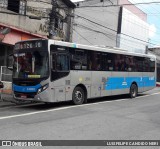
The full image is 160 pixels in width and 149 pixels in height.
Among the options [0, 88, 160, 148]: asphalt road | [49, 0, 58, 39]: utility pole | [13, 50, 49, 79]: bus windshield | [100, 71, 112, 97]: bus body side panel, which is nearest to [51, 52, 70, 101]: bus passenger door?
[13, 50, 49, 79]: bus windshield

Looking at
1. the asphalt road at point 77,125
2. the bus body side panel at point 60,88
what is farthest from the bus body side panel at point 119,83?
the asphalt road at point 77,125

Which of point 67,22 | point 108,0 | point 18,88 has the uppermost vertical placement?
point 108,0

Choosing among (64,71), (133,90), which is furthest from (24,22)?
(64,71)

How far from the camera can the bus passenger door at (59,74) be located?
44.0 ft

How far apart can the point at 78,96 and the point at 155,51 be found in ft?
169

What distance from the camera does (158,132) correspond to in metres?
9.05

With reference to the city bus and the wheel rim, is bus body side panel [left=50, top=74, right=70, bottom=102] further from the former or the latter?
the wheel rim

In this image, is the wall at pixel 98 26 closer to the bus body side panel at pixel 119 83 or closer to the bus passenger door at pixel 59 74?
the bus body side panel at pixel 119 83

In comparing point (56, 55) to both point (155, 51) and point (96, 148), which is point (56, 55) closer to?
point (96, 148)

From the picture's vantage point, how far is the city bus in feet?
43.5

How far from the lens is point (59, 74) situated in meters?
13.7

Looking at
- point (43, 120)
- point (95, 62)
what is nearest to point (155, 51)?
point (95, 62)

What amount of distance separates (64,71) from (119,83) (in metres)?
5.27

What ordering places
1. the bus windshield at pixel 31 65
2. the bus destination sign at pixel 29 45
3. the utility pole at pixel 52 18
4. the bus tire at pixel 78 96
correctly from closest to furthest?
the bus windshield at pixel 31 65
the bus destination sign at pixel 29 45
the bus tire at pixel 78 96
the utility pole at pixel 52 18
